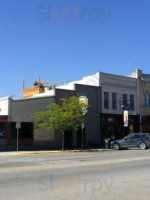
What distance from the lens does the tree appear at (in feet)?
105

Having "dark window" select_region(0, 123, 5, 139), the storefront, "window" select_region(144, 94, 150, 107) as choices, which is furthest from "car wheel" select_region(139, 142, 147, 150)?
"dark window" select_region(0, 123, 5, 139)

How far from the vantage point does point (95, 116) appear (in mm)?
39531

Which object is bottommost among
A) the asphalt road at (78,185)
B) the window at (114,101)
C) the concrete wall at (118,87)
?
the asphalt road at (78,185)

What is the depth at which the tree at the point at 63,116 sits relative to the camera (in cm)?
3197

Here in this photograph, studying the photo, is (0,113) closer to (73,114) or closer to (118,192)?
(73,114)

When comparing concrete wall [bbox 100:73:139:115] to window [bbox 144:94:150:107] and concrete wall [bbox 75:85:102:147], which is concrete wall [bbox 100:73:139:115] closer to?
concrete wall [bbox 75:85:102:147]

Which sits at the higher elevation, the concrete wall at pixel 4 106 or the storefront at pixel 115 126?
the concrete wall at pixel 4 106

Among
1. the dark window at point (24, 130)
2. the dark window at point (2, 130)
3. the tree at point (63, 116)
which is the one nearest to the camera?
the tree at point (63, 116)

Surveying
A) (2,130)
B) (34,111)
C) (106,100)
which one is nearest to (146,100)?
(106,100)

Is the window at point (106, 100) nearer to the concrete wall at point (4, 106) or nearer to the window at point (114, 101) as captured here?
the window at point (114, 101)

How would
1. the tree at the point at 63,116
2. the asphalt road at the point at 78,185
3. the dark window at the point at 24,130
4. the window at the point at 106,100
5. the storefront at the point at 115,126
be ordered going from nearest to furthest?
1. the asphalt road at the point at 78,185
2. the tree at the point at 63,116
3. the dark window at the point at 24,130
4. the storefront at the point at 115,126
5. the window at the point at 106,100

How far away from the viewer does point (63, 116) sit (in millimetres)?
31891

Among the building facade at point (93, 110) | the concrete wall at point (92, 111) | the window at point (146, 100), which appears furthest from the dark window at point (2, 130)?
the window at point (146, 100)

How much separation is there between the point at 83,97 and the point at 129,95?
836 cm
